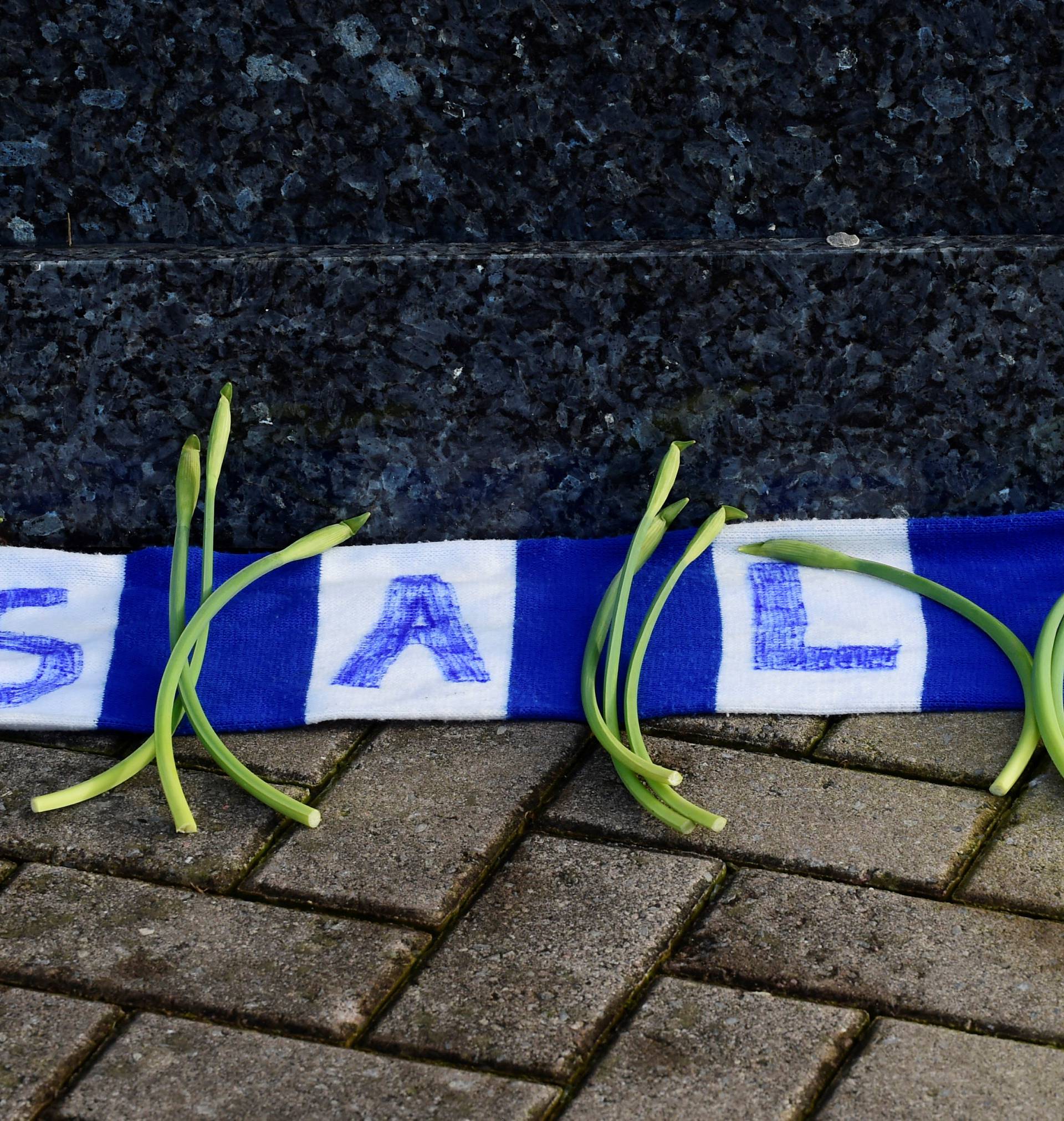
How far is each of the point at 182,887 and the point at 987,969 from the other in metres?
Answer: 0.82

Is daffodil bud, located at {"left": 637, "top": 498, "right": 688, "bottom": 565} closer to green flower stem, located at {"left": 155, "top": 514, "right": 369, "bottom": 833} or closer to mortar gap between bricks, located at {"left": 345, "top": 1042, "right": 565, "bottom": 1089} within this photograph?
green flower stem, located at {"left": 155, "top": 514, "right": 369, "bottom": 833}

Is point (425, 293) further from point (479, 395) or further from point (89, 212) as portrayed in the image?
point (89, 212)

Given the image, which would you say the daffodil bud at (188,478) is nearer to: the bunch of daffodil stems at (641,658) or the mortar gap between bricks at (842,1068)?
the bunch of daffodil stems at (641,658)

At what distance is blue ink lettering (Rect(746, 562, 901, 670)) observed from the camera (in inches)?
70.9

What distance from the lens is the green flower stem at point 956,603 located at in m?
1.61

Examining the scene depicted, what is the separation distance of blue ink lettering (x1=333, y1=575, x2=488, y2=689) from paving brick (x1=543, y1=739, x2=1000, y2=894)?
0.25 m

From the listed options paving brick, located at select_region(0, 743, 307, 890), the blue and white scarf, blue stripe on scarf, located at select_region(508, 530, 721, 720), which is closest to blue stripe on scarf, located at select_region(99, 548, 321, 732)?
the blue and white scarf

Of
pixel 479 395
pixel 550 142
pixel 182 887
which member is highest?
pixel 550 142

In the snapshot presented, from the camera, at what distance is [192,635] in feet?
5.57

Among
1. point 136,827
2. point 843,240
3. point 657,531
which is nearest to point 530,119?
point 843,240

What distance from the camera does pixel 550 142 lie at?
1927 mm

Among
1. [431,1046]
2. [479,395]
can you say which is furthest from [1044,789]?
[479,395]

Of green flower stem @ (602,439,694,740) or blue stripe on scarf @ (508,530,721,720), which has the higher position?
green flower stem @ (602,439,694,740)

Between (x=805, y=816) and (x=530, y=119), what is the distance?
39.4 inches
